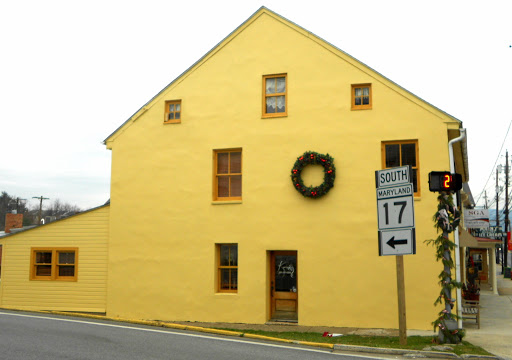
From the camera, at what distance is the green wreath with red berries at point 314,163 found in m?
16.0

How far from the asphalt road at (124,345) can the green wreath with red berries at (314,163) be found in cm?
529

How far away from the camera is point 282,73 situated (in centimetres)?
1705

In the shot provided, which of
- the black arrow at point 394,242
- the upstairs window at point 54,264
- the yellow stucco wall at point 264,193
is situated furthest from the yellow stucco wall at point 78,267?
the black arrow at point 394,242

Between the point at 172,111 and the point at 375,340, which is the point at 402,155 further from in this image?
the point at 172,111

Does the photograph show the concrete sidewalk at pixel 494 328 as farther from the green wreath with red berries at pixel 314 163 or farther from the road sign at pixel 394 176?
the green wreath with red berries at pixel 314 163

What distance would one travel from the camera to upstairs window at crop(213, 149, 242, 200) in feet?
57.1

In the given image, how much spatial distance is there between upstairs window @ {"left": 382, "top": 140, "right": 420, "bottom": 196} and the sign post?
172 inches

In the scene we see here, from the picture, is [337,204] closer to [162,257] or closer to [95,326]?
[162,257]

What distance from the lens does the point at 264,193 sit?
1678 cm

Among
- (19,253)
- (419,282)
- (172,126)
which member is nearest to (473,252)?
(419,282)

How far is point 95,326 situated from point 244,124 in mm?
7636

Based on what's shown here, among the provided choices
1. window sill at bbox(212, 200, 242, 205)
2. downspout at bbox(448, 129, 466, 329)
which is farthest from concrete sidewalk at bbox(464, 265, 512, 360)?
window sill at bbox(212, 200, 242, 205)

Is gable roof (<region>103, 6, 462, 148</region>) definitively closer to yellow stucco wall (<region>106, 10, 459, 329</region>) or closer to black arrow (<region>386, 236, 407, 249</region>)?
yellow stucco wall (<region>106, 10, 459, 329</region>)

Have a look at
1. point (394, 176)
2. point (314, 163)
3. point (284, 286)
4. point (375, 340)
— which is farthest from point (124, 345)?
point (314, 163)
